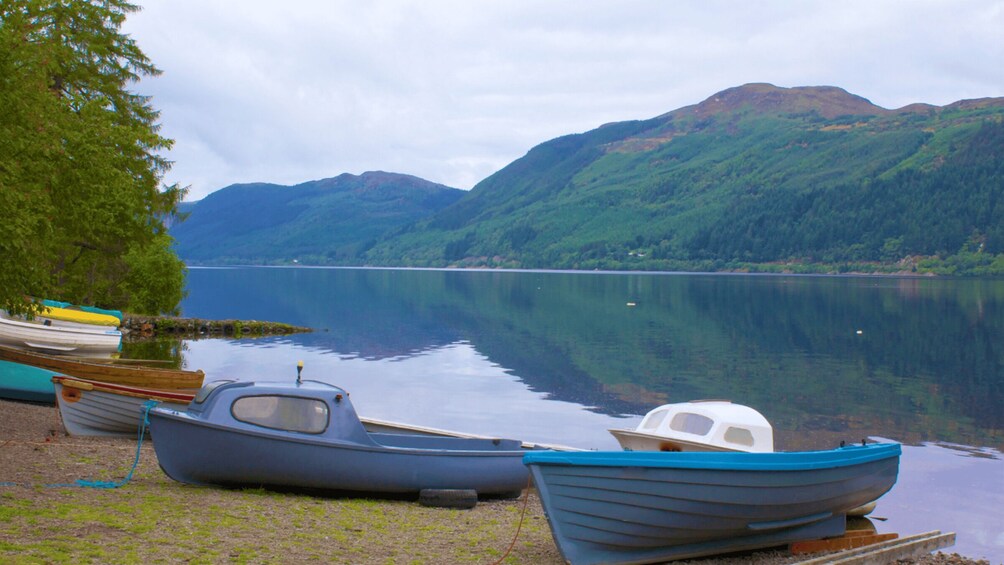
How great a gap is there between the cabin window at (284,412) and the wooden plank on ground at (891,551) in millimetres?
7963

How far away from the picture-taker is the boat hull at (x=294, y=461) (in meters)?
14.9

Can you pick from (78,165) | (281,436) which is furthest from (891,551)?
(78,165)

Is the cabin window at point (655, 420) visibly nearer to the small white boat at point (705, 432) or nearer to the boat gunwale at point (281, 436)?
the small white boat at point (705, 432)

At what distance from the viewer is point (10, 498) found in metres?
12.6

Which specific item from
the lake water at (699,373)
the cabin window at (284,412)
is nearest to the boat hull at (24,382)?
the lake water at (699,373)

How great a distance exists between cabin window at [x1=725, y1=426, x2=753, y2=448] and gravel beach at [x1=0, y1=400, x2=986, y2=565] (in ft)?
12.0

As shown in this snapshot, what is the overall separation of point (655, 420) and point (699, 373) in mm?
27631

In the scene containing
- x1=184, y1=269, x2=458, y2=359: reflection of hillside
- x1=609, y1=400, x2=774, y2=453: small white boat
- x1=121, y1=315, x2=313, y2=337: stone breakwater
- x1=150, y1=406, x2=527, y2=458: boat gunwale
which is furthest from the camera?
x1=184, y1=269, x2=458, y2=359: reflection of hillside

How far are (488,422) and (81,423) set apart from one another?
14373mm

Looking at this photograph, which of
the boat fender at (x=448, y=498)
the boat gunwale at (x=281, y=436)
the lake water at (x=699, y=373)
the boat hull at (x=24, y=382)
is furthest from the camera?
the lake water at (x=699, y=373)

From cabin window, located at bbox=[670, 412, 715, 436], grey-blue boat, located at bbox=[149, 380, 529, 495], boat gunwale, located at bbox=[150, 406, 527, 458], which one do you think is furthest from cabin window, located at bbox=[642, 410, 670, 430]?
boat gunwale, located at bbox=[150, 406, 527, 458]

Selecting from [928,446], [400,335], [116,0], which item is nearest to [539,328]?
[400,335]

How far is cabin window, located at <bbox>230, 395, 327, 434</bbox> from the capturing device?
49.6ft

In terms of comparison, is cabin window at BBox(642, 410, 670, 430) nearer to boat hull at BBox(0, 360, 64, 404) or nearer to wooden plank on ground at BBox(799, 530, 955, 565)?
wooden plank on ground at BBox(799, 530, 955, 565)
